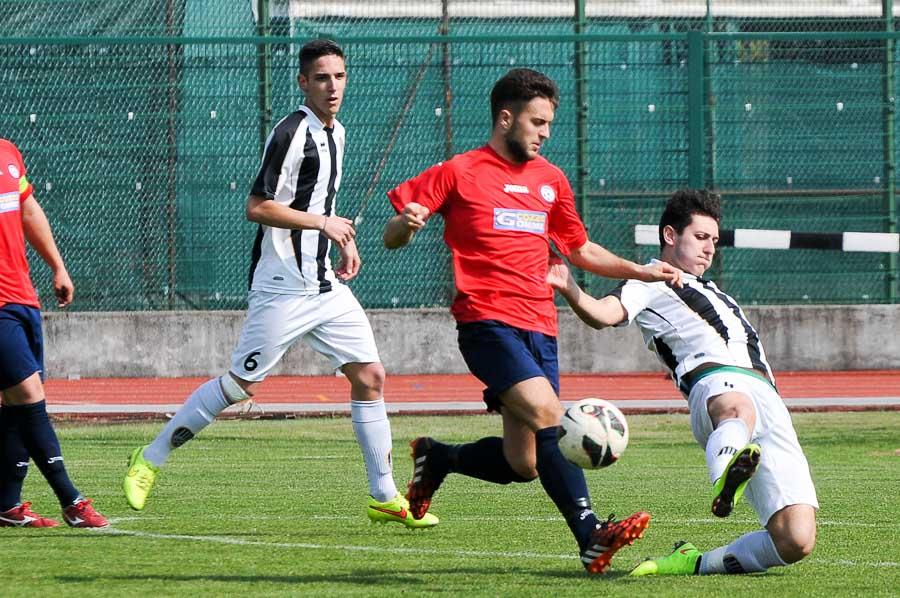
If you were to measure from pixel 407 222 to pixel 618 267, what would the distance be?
3.09ft

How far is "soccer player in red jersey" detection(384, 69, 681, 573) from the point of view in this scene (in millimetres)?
6035

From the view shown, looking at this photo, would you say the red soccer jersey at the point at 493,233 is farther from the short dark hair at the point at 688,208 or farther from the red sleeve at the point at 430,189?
the short dark hair at the point at 688,208

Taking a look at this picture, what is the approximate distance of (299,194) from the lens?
25.0 ft

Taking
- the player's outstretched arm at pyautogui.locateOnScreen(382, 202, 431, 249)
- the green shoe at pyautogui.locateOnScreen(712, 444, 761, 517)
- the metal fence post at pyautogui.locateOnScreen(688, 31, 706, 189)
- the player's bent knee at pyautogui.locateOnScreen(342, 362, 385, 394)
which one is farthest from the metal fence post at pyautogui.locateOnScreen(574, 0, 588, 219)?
the green shoe at pyautogui.locateOnScreen(712, 444, 761, 517)

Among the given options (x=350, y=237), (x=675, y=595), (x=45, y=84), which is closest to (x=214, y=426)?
(x=45, y=84)

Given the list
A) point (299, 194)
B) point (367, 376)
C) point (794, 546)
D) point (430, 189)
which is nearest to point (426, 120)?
point (299, 194)

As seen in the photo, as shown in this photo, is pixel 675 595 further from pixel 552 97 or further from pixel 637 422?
pixel 637 422

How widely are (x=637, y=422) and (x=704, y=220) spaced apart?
24.0ft

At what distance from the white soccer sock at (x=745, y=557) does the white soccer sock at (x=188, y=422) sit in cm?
261

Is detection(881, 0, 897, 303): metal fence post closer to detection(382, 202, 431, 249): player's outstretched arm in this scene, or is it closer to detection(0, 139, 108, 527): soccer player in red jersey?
detection(0, 139, 108, 527): soccer player in red jersey

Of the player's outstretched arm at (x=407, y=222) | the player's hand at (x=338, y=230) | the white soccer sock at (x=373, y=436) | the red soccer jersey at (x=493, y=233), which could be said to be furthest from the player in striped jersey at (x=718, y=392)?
the white soccer sock at (x=373, y=436)

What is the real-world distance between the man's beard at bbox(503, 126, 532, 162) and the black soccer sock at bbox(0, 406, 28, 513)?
271 centimetres

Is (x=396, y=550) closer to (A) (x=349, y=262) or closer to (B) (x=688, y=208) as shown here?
(A) (x=349, y=262)

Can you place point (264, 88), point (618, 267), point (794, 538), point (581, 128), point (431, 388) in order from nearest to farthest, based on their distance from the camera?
1. point (794, 538)
2. point (618, 267)
3. point (431, 388)
4. point (264, 88)
5. point (581, 128)
